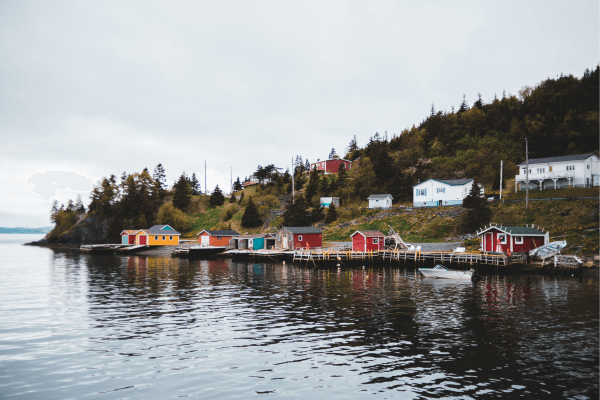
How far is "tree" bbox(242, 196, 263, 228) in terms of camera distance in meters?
109

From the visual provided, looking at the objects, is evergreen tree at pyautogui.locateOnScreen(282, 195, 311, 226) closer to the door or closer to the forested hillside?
the door

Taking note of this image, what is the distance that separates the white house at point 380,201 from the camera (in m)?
96.5

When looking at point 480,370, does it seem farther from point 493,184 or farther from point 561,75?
point 561,75

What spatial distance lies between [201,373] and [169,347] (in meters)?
4.09

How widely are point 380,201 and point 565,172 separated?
129 ft

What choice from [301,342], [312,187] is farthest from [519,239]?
[312,187]

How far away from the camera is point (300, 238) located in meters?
68.9

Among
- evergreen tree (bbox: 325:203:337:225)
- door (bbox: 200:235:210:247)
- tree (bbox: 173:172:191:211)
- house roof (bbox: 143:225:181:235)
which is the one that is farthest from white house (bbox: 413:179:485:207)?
tree (bbox: 173:172:191:211)

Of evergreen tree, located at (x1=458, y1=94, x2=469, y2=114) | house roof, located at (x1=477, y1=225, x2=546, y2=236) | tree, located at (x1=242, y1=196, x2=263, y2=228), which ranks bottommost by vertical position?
house roof, located at (x1=477, y1=225, x2=546, y2=236)

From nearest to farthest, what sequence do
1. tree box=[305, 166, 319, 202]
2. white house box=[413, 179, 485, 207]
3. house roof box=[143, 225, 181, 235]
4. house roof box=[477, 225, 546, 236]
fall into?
house roof box=[477, 225, 546, 236] < white house box=[413, 179, 485, 207] < house roof box=[143, 225, 181, 235] < tree box=[305, 166, 319, 202]

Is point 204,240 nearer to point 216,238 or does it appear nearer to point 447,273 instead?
point 216,238

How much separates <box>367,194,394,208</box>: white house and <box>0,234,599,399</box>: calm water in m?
60.5

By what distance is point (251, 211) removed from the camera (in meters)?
110

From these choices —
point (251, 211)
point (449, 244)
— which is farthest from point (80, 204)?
point (449, 244)
